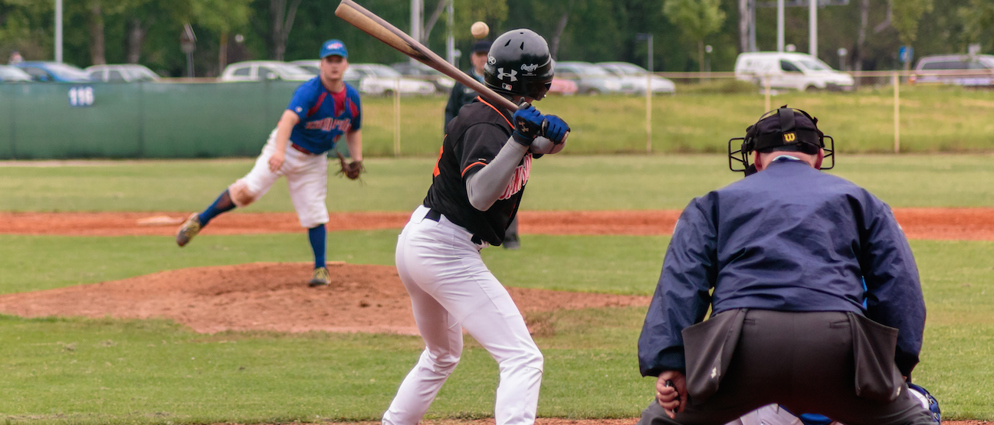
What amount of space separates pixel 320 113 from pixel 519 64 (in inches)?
184

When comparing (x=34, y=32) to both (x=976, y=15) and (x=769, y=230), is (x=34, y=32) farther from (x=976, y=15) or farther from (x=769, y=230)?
(x=769, y=230)

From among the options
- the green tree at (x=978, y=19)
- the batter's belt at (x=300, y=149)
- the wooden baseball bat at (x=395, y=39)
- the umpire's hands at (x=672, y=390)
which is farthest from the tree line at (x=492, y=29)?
the umpire's hands at (x=672, y=390)

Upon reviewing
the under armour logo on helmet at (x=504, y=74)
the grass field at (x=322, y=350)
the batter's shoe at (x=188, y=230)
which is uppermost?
the under armour logo on helmet at (x=504, y=74)

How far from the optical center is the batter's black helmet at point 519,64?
371 cm

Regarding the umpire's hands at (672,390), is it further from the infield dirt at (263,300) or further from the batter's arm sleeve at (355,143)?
the batter's arm sleeve at (355,143)

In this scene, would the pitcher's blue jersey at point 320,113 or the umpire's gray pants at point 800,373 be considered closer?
the umpire's gray pants at point 800,373

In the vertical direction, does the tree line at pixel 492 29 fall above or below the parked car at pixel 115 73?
above

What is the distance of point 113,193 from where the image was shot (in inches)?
704

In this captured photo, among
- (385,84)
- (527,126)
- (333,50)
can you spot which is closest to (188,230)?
(333,50)

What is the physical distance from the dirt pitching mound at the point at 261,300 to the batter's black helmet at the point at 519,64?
3542mm

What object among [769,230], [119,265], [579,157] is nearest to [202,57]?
[579,157]

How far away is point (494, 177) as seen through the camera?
3.40 metres

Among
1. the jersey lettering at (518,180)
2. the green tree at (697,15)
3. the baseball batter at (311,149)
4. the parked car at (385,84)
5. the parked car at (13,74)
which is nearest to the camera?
the jersey lettering at (518,180)

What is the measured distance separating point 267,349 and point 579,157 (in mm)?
21226
